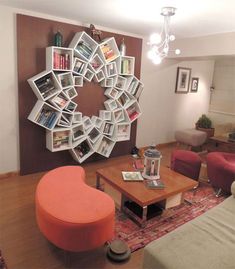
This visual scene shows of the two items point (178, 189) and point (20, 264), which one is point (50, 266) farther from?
point (178, 189)

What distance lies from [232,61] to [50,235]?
5.59 metres

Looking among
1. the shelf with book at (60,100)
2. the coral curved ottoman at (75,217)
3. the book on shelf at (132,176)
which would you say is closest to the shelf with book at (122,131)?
the shelf with book at (60,100)

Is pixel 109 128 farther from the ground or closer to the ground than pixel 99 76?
closer to the ground

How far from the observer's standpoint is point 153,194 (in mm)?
2375

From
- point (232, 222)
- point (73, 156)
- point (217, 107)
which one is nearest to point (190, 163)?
point (232, 222)

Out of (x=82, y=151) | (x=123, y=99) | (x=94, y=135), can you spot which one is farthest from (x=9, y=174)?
(x=123, y=99)

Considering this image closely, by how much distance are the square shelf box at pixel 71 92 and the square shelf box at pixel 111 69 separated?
2.10ft

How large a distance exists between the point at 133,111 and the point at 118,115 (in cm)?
40

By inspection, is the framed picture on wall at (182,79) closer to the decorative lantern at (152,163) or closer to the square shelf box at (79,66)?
the square shelf box at (79,66)

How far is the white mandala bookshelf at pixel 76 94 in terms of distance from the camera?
3283 mm

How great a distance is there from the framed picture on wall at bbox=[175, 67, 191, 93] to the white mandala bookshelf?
1.29 m

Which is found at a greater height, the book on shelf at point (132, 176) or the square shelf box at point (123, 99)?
the square shelf box at point (123, 99)

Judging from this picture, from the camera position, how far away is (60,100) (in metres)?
3.38

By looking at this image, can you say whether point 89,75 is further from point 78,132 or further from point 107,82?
point 78,132
